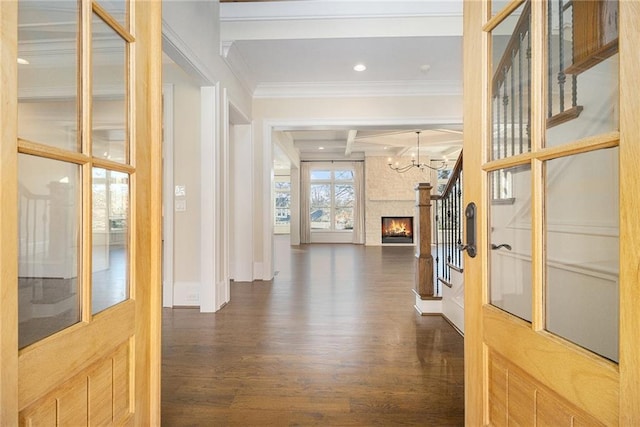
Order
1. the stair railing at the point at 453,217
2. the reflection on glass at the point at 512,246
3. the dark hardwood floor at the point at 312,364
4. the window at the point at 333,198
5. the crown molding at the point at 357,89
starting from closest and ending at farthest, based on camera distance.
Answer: the reflection on glass at the point at 512,246 → the dark hardwood floor at the point at 312,364 → the stair railing at the point at 453,217 → the crown molding at the point at 357,89 → the window at the point at 333,198

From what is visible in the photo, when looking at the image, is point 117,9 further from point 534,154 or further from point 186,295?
point 186,295

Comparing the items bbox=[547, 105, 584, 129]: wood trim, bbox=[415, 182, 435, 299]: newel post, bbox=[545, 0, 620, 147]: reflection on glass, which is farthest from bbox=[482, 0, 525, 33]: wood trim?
bbox=[415, 182, 435, 299]: newel post

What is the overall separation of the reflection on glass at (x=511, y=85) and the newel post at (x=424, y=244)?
7.91 feet

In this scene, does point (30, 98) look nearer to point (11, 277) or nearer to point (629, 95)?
point (11, 277)

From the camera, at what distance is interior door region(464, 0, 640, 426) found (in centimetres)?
72

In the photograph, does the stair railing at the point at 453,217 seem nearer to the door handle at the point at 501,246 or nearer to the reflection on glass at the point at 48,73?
the door handle at the point at 501,246

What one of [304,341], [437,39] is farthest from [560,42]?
[437,39]

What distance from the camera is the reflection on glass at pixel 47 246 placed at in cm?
80

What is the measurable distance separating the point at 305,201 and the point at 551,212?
10681 mm

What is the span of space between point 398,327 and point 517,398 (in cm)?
216

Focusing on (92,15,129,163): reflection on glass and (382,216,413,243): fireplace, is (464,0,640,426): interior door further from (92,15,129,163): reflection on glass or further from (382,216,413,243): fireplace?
(382,216,413,243): fireplace

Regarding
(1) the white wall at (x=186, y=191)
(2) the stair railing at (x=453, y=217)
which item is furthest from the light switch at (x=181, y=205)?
(2) the stair railing at (x=453, y=217)

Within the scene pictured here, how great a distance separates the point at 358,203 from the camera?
1137 centimetres

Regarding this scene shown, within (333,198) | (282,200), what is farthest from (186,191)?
(282,200)
